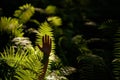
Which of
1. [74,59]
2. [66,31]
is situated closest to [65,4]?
[66,31]

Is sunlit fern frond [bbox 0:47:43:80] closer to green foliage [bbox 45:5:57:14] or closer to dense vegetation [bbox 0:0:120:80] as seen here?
dense vegetation [bbox 0:0:120:80]

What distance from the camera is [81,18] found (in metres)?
8.21

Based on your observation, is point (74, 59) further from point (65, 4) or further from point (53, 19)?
point (65, 4)

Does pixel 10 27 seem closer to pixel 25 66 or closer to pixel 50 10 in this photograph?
pixel 25 66

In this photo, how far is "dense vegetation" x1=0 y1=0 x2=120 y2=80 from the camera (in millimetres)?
3779

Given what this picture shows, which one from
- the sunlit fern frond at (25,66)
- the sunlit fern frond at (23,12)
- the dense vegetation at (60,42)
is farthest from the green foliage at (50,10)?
the sunlit fern frond at (25,66)

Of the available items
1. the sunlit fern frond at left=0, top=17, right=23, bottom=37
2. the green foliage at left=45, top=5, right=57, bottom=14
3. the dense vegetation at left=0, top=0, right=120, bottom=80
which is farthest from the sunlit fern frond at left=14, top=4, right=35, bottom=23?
the green foliage at left=45, top=5, right=57, bottom=14

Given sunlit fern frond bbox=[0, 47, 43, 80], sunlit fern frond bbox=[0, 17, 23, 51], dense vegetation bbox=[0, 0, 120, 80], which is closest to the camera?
sunlit fern frond bbox=[0, 47, 43, 80]

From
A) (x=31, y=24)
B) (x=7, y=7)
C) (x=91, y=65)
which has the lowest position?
(x=91, y=65)

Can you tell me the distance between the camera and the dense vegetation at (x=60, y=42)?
378cm

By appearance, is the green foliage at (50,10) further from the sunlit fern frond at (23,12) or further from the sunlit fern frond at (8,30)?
the sunlit fern frond at (8,30)

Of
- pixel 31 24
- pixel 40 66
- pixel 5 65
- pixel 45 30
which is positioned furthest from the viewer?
pixel 31 24

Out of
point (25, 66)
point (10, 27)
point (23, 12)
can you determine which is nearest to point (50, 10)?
point (23, 12)

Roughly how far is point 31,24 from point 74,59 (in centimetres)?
148
